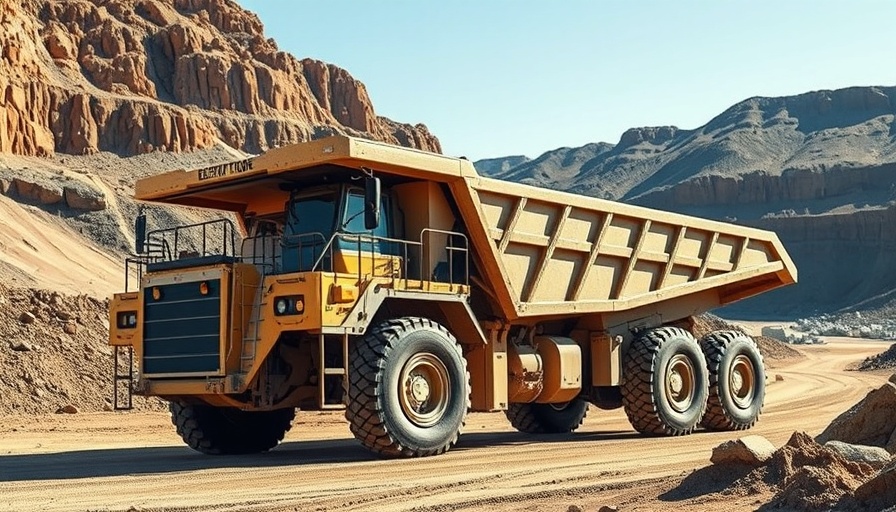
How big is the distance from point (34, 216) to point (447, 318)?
1863 inches

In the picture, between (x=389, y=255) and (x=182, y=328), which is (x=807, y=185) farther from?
(x=182, y=328)

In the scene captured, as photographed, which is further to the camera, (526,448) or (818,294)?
(818,294)

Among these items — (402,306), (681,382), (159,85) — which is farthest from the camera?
(159,85)

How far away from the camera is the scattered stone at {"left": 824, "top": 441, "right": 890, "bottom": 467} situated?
7595mm

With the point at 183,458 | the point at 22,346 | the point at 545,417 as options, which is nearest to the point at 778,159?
the point at 22,346

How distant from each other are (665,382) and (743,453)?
6717mm

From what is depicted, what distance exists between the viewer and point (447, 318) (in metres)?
12.8

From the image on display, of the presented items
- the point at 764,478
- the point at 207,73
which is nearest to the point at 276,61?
the point at 207,73

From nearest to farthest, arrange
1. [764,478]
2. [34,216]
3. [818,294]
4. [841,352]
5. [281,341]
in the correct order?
[764,478] < [281,341] < [841,352] < [34,216] < [818,294]

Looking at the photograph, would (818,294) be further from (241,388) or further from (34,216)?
(241,388)

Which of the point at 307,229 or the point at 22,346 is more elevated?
the point at 307,229

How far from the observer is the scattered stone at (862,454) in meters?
7.60

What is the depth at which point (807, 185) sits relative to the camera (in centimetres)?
14325

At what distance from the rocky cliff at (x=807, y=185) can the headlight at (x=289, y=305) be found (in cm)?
9871
